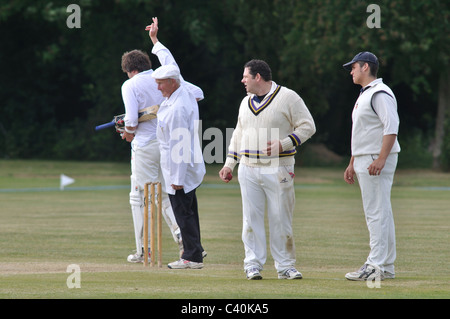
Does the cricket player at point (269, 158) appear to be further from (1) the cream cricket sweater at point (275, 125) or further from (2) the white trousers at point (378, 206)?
(2) the white trousers at point (378, 206)

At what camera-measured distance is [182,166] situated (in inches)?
342

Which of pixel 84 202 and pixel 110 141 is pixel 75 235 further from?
pixel 110 141

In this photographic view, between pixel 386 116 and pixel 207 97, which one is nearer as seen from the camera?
pixel 386 116

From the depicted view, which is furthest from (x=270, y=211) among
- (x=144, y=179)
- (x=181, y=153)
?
(x=144, y=179)

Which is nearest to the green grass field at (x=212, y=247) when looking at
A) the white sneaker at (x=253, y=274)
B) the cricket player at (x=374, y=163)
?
the white sneaker at (x=253, y=274)

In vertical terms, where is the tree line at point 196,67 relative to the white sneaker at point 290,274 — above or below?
above

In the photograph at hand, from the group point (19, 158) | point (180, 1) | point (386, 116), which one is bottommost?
point (19, 158)

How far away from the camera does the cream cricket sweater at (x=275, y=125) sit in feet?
25.8

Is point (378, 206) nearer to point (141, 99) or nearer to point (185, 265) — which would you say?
point (185, 265)

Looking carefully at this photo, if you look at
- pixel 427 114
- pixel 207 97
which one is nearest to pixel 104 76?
pixel 207 97

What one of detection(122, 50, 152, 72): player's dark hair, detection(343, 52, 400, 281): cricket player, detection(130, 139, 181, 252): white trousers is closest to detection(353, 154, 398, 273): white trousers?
detection(343, 52, 400, 281): cricket player

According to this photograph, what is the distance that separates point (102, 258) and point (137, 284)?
3.04 m

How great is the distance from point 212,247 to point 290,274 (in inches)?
151

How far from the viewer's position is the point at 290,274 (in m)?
7.89
